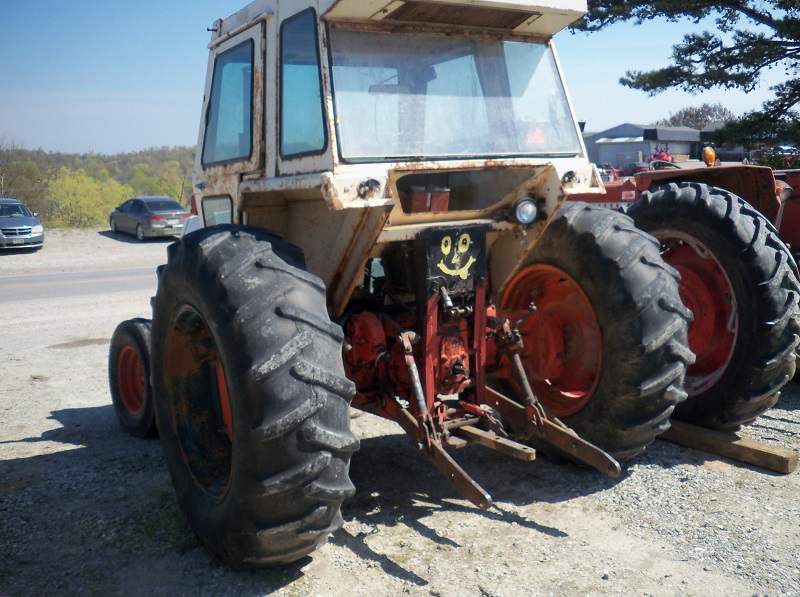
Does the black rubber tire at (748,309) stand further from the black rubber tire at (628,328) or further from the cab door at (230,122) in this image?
the cab door at (230,122)

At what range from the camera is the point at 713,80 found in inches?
614

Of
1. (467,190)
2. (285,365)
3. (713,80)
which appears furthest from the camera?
(713,80)

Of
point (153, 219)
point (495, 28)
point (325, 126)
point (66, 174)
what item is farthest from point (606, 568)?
point (66, 174)

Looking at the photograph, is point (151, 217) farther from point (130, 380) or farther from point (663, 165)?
point (663, 165)

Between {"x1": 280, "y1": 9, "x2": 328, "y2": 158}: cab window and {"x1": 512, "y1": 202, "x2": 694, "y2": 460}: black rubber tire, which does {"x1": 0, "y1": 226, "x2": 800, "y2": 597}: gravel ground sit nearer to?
{"x1": 512, "y1": 202, "x2": 694, "y2": 460}: black rubber tire

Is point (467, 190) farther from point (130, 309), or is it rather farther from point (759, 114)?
point (759, 114)

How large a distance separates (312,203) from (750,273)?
276 cm

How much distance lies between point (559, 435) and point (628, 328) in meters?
0.66

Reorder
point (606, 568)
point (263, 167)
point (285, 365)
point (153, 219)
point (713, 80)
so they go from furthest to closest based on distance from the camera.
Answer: point (153, 219)
point (713, 80)
point (263, 167)
point (606, 568)
point (285, 365)

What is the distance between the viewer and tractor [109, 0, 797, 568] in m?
3.11

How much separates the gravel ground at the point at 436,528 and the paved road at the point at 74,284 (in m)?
8.87

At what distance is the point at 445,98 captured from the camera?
12.7 ft

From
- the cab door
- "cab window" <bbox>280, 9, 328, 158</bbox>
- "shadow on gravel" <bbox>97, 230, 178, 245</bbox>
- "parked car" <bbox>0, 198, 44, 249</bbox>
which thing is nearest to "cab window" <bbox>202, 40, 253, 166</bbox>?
the cab door

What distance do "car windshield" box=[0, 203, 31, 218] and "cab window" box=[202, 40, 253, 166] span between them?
65.8ft
